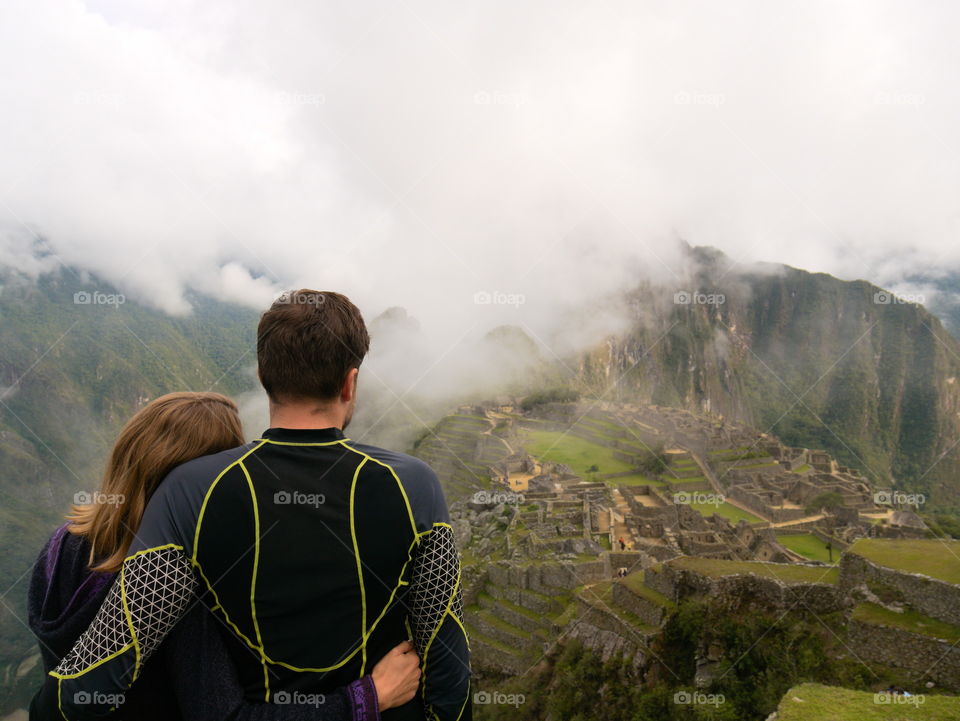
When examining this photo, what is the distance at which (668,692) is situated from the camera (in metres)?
8.46

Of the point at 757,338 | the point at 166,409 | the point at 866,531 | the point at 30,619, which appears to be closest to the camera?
the point at 30,619

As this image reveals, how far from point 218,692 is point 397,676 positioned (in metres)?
0.53

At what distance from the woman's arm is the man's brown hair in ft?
2.33

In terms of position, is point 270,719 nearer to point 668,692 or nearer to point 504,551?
point 668,692

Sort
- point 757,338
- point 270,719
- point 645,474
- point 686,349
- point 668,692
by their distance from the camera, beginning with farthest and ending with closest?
point 757,338 < point 686,349 < point 645,474 < point 668,692 < point 270,719

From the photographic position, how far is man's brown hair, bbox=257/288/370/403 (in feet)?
5.94

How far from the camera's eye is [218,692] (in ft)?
5.37

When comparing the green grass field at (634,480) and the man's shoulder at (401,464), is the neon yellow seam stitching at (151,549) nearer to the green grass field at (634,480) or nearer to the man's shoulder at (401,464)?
the man's shoulder at (401,464)

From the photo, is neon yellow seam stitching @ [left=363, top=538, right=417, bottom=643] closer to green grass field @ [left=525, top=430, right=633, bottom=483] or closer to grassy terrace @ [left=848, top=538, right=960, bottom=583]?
grassy terrace @ [left=848, top=538, right=960, bottom=583]

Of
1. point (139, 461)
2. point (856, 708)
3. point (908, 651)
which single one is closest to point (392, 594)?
point (139, 461)

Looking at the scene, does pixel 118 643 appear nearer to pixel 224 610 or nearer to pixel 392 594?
pixel 224 610

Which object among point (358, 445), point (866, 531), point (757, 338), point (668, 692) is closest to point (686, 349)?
point (757, 338)

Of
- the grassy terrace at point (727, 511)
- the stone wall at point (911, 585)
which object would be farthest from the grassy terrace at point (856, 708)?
the grassy terrace at point (727, 511)

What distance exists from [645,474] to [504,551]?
1514cm
